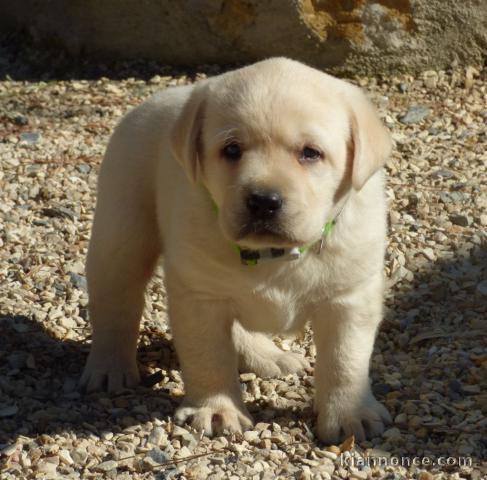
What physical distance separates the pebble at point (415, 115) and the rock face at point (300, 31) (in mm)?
463

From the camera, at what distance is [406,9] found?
719 centimetres

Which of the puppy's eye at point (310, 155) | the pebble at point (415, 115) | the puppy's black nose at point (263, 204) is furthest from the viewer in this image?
the pebble at point (415, 115)

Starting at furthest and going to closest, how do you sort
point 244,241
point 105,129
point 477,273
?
1. point 105,129
2. point 477,273
3. point 244,241

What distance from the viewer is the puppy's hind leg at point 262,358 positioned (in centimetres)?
470

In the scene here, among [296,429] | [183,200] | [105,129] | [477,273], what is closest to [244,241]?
[183,200]

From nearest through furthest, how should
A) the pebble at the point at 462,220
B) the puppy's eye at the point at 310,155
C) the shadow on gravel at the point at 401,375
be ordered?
the puppy's eye at the point at 310,155 < the shadow on gravel at the point at 401,375 < the pebble at the point at 462,220

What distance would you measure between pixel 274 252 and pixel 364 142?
0.49 metres

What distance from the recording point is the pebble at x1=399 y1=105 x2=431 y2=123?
22.7ft

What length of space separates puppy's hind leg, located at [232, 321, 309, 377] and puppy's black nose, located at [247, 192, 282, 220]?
1196mm

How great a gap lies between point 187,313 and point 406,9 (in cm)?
387

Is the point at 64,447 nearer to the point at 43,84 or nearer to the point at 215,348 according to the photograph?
the point at 215,348

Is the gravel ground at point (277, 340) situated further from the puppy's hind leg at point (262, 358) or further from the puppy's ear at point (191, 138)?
the puppy's ear at point (191, 138)

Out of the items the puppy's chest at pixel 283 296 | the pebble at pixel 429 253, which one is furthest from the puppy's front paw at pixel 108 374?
the pebble at pixel 429 253

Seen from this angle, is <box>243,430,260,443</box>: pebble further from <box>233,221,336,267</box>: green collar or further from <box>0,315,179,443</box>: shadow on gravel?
<box>233,221,336,267</box>: green collar
